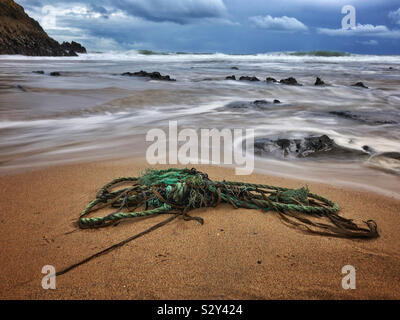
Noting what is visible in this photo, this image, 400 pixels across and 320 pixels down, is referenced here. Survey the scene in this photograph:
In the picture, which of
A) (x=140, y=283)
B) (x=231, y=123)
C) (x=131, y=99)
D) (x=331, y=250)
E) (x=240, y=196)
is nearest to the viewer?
(x=140, y=283)

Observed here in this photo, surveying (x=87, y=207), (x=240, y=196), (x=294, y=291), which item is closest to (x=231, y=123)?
(x=240, y=196)

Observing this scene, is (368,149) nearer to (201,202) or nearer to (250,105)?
(201,202)

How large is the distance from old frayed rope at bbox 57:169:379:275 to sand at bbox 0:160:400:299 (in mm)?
69

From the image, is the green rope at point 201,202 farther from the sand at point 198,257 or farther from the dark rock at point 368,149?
the dark rock at point 368,149

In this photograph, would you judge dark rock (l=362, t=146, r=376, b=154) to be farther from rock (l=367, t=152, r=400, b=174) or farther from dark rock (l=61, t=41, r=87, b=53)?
dark rock (l=61, t=41, r=87, b=53)

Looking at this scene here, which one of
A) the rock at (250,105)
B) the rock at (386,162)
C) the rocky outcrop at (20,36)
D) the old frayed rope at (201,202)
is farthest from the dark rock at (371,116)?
the rocky outcrop at (20,36)

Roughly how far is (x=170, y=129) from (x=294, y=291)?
3.94m

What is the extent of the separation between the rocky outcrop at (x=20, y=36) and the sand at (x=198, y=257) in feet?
106

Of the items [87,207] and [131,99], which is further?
[131,99]

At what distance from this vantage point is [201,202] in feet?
6.50

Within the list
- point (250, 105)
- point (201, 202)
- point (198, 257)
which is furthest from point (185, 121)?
point (198, 257)

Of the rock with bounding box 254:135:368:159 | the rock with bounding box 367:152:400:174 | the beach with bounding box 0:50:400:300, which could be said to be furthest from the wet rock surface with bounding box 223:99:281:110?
the rock with bounding box 367:152:400:174
